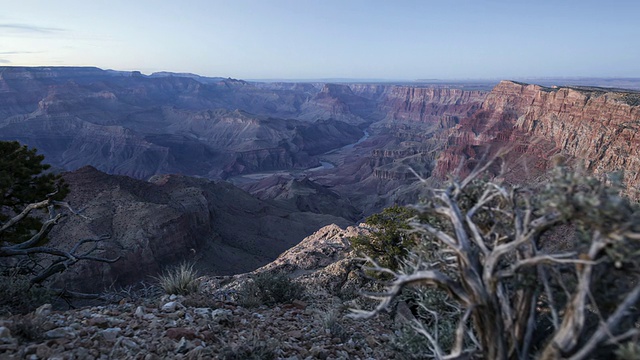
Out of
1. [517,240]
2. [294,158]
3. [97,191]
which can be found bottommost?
[294,158]

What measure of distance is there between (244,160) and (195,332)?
14275 cm

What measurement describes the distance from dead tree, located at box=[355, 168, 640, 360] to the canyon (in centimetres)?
45

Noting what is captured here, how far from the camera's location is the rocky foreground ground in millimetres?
5172

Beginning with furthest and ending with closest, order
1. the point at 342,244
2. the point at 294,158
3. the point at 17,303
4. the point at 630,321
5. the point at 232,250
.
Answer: the point at 294,158
the point at 232,250
the point at 342,244
the point at 17,303
the point at 630,321

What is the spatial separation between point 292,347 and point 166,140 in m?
150

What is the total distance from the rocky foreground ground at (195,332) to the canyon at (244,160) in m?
3.27

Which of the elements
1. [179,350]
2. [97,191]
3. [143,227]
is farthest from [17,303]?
[97,191]

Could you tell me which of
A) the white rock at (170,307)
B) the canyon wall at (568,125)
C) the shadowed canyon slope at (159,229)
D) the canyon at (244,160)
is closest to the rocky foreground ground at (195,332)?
the white rock at (170,307)

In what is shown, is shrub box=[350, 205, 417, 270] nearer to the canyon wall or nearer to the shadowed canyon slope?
the canyon wall

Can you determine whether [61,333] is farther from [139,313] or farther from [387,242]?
[387,242]

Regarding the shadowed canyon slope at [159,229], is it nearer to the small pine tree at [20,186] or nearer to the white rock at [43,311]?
the small pine tree at [20,186]

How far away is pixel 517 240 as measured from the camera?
12.1 feet

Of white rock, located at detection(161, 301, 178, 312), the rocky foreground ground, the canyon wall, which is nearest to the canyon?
the canyon wall

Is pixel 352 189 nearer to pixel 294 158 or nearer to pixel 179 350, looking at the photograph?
pixel 294 158
